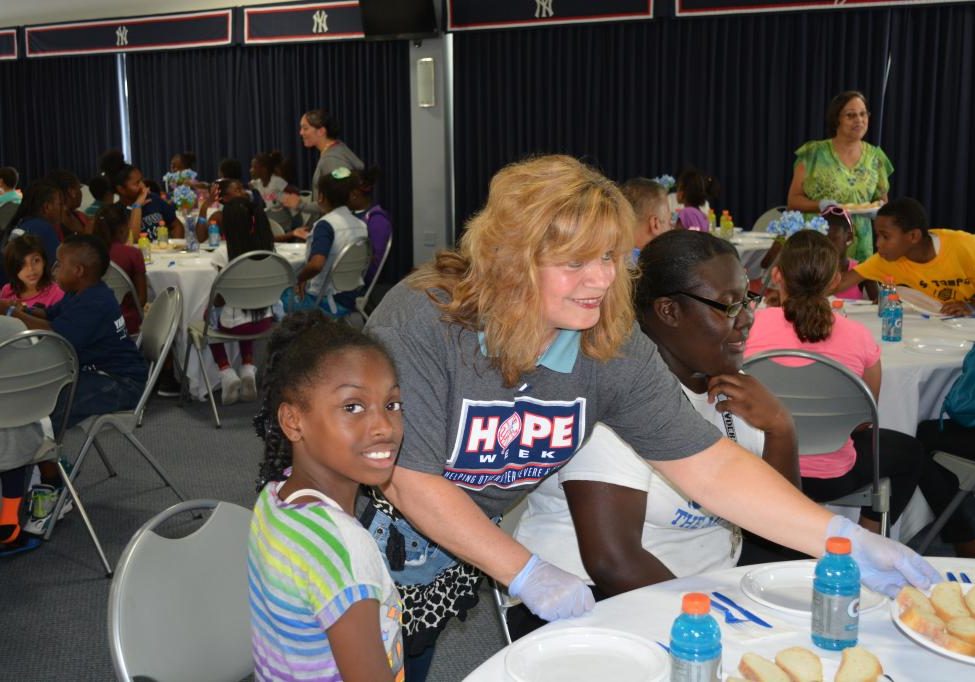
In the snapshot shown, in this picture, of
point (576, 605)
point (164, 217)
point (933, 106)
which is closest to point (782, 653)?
point (576, 605)

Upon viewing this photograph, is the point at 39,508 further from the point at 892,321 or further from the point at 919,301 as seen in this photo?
the point at 919,301

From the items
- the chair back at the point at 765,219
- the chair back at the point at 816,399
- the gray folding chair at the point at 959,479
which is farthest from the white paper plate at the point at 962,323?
the chair back at the point at 765,219

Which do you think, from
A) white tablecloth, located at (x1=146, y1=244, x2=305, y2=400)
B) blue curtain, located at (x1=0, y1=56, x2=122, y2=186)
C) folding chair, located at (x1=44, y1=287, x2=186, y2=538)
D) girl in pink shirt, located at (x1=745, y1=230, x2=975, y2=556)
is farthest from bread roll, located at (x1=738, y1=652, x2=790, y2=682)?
blue curtain, located at (x1=0, y1=56, x2=122, y2=186)

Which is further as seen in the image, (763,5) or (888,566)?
(763,5)

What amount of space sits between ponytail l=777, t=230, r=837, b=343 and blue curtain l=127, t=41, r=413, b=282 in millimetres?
7460

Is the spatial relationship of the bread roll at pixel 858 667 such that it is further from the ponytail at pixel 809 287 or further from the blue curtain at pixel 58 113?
the blue curtain at pixel 58 113

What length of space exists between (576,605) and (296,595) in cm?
41

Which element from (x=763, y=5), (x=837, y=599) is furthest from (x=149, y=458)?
(x=763, y=5)

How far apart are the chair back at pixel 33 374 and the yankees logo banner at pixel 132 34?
8255 millimetres

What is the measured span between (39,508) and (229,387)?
195 centimetres

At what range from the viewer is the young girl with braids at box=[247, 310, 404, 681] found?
135cm

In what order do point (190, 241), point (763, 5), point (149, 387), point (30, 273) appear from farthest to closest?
1. point (763, 5)
2. point (190, 241)
3. point (30, 273)
4. point (149, 387)

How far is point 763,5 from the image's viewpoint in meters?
8.37

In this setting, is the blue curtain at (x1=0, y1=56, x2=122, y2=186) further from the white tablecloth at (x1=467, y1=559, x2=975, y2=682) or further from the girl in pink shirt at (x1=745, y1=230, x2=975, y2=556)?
the white tablecloth at (x1=467, y1=559, x2=975, y2=682)
